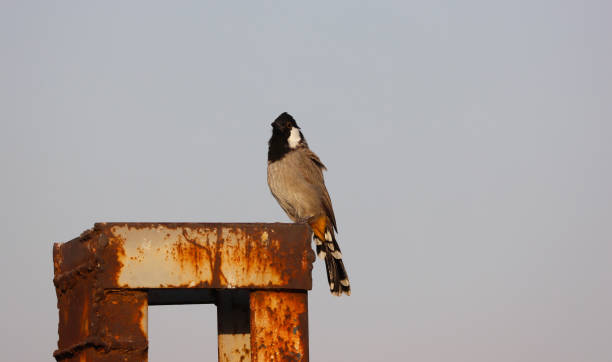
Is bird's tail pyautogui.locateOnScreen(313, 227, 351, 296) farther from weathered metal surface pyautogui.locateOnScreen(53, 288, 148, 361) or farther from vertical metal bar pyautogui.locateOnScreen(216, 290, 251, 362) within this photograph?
weathered metal surface pyautogui.locateOnScreen(53, 288, 148, 361)

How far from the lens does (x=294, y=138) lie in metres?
9.73

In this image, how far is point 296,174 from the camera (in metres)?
9.23

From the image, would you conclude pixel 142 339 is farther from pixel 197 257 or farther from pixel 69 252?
pixel 69 252

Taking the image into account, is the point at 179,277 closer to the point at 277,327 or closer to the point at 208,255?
the point at 208,255

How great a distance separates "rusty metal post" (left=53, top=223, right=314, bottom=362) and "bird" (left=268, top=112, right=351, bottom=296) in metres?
4.78

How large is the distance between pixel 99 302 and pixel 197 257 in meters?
0.49

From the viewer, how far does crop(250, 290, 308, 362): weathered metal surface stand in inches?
165

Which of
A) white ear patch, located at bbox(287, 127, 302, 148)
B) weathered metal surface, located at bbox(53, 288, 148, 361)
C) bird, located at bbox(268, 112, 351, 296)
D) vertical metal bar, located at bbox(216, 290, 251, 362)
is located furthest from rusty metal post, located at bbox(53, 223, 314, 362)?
white ear patch, located at bbox(287, 127, 302, 148)

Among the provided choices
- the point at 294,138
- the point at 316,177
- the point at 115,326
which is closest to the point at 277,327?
the point at 115,326

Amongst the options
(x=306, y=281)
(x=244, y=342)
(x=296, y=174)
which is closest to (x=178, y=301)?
(x=244, y=342)

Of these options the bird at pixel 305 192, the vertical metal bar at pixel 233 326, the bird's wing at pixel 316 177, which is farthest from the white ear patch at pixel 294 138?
the vertical metal bar at pixel 233 326

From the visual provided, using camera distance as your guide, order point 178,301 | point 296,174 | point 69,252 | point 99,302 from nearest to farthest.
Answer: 1. point 99,302
2. point 69,252
3. point 178,301
4. point 296,174

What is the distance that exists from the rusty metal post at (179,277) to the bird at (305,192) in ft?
15.7

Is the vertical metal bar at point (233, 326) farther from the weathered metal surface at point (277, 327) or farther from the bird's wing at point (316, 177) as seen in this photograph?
the bird's wing at point (316, 177)
